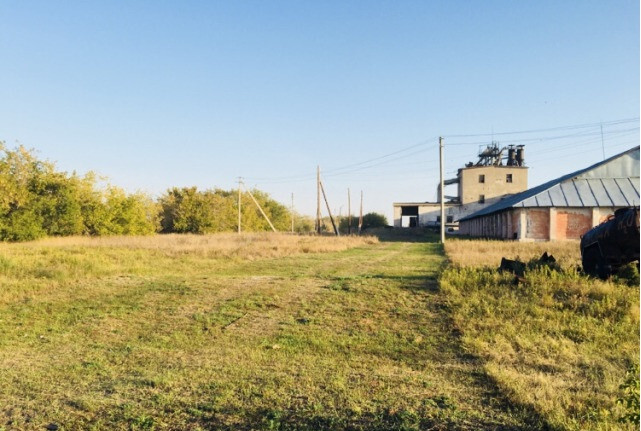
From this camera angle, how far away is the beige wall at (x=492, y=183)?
193ft

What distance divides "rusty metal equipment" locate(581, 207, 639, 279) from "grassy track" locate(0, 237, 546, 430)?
4.17 meters

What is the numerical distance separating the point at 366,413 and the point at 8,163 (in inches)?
1602

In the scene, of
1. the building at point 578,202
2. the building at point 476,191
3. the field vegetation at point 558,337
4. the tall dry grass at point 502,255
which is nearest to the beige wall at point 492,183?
the building at point 476,191

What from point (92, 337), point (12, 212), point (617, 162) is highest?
point (617, 162)

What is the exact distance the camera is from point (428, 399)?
3969 mm

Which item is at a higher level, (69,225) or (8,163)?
(8,163)

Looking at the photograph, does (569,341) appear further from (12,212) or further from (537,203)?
(12,212)

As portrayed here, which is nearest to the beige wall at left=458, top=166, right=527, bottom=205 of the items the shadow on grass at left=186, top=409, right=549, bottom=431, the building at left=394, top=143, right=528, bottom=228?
the building at left=394, top=143, right=528, bottom=228

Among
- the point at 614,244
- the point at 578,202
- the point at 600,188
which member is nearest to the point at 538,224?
the point at 578,202

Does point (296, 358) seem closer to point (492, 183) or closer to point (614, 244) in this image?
point (614, 244)

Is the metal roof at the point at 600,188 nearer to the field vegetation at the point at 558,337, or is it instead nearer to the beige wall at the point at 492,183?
the field vegetation at the point at 558,337

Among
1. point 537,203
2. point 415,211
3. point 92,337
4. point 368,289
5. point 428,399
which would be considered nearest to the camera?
point 428,399

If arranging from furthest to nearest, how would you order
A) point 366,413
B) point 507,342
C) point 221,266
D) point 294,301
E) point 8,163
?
point 8,163 → point 221,266 → point 294,301 → point 507,342 → point 366,413

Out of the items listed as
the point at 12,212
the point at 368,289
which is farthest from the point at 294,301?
the point at 12,212
